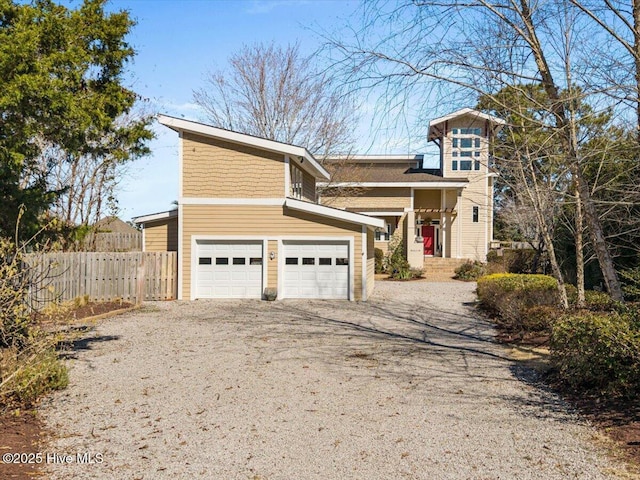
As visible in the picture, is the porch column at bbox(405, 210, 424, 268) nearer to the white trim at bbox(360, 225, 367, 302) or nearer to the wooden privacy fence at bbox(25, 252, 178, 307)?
the white trim at bbox(360, 225, 367, 302)

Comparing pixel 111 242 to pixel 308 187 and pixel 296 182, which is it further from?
pixel 296 182

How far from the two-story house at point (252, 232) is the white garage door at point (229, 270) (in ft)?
0.11

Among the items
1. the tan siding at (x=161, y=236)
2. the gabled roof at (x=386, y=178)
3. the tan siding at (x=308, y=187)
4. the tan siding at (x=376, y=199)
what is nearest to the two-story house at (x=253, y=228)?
the tan siding at (x=161, y=236)

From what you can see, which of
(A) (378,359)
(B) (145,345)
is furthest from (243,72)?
(A) (378,359)

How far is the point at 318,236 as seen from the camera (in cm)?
1766

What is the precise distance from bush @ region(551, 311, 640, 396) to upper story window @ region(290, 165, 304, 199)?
1246 cm

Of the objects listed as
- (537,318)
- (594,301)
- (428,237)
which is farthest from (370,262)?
(428,237)

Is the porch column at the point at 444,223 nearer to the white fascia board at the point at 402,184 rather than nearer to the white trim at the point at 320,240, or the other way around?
the white fascia board at the point at 402,184

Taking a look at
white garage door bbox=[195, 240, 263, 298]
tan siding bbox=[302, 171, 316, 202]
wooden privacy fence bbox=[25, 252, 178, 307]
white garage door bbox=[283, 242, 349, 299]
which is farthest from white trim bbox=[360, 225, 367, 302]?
wooden privacy fence bbox=[25, 252, 178, 307]

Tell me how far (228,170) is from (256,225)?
2089mm

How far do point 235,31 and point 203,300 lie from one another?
12.4 m

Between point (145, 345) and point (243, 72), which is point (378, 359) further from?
point (243, 72)

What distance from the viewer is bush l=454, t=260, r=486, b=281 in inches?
996

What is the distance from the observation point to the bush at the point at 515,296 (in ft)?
36.8
